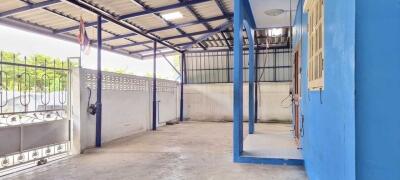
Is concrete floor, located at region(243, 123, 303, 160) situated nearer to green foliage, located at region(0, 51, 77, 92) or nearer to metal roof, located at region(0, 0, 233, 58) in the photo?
metal roof, located at region(0, 0, 233, 58)

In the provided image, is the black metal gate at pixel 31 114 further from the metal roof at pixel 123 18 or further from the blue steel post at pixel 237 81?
the blue steel post at pixel 237 81

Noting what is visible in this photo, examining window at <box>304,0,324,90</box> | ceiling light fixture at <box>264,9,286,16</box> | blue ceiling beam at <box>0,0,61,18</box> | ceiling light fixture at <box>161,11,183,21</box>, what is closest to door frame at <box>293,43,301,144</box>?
ceiling light fixture at <box>264,9,286,16</box>

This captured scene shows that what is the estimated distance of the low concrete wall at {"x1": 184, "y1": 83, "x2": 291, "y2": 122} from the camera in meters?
12.0

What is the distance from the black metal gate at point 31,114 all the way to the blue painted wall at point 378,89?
494 centimetres

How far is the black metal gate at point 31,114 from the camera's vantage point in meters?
4.68

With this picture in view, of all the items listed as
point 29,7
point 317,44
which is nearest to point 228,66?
point 29,7

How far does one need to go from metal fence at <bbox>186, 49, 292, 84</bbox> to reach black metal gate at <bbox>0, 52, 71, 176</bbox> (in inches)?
318

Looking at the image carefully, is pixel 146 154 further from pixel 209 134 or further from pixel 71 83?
pixel 209 134

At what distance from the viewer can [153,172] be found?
4539mm

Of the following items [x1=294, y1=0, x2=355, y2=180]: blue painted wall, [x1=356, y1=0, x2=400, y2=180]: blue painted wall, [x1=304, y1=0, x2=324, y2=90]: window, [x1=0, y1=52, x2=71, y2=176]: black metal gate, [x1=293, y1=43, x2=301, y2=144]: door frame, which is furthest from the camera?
[x1=293, y1=43, x2=301, y2=144]: door frame

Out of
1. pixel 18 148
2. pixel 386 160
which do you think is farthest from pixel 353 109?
pixel 18 148

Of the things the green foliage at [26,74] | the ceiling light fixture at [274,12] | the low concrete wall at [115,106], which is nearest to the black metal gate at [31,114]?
the green foliage at [26,74]

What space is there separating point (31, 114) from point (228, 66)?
9292mm

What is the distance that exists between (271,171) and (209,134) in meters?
4.25
